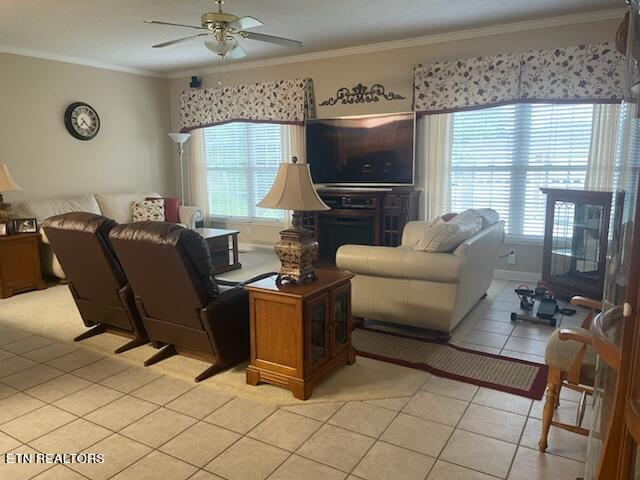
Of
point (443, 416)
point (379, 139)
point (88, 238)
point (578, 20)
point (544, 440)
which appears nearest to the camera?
point (544, 440)

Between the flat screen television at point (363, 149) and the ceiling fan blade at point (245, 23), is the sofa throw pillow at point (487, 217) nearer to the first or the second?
the flat screen television at point (363, 149)

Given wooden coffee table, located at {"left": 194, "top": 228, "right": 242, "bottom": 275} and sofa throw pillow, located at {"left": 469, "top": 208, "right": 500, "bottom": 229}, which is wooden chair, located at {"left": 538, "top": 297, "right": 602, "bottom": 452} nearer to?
sofa throw pillow, located at {"left": 469, "top": 208, "right": 500, "bottom": 229}

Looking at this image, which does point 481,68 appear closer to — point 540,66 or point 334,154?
point 540,66

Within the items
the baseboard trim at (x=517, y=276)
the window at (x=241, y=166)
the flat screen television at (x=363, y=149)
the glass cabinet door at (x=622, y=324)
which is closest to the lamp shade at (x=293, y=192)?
the glass cabinet door at (x=622, y=324)

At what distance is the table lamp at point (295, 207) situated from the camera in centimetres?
270

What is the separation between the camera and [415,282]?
3445 millimetres

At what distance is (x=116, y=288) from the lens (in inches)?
130

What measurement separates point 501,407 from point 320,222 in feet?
12.6

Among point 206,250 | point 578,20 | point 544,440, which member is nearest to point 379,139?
point 578,20

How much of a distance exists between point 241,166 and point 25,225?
3.02 metres

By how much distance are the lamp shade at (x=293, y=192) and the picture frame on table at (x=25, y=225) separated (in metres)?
3.58

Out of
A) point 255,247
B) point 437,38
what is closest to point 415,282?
point 437,38

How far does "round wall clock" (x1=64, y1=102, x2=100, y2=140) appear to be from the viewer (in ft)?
20.3

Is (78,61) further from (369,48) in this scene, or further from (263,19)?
(369,48)
